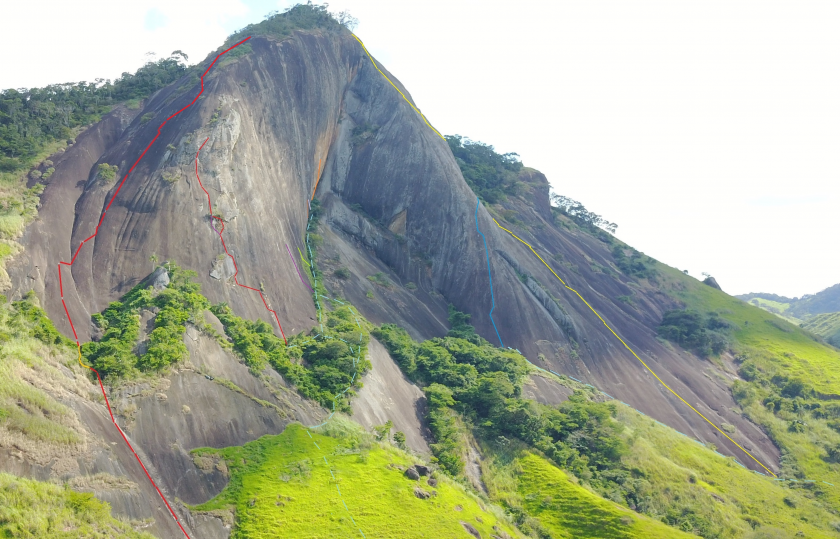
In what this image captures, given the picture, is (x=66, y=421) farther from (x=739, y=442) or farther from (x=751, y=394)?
(x=751, y=394)

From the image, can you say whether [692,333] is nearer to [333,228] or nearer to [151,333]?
[333,228]

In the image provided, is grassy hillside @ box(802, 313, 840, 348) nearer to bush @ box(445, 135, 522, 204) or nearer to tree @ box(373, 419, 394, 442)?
bush @ box(445, 135, 522, 204)

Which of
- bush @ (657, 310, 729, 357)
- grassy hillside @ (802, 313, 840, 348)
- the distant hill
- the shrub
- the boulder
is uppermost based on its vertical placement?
the distant hill

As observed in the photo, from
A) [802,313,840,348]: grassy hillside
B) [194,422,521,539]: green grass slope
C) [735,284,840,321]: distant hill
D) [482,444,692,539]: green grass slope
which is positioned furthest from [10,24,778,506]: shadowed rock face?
[735,284,840,321]: distant hill

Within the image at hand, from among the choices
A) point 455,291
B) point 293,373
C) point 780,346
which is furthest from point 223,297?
point 780,346

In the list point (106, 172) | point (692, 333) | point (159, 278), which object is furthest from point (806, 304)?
point (106, 172)

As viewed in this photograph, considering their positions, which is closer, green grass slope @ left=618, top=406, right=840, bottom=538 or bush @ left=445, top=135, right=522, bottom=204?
green grass slope @ left=618, top=406, right=840, bottom=538
